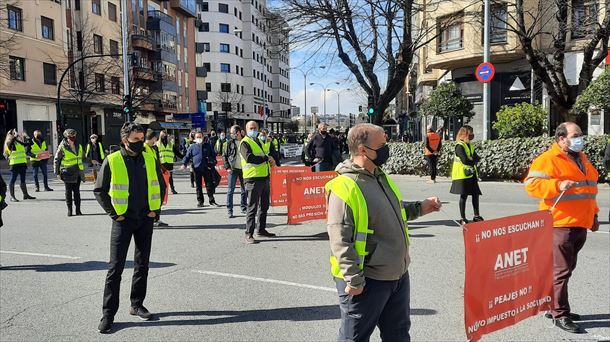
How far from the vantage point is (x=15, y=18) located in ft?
107

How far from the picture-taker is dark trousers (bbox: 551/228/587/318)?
4.36 metres

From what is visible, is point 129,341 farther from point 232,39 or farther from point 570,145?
point 232,39

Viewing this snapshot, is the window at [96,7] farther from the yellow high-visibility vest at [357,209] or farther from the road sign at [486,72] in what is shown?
the yellow high-visibility vest at [357,209]

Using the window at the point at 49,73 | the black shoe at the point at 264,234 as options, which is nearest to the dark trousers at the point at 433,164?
the black shoe at the point at 264,234

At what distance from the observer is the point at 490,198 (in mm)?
12891

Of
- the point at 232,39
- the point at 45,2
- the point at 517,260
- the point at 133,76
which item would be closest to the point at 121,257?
the point at 517,260

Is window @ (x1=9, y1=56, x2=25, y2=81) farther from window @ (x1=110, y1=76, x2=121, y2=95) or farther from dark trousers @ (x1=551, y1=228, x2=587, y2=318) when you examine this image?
dark trousers @ (x1=551, y1=228, x2=587, y2=318)

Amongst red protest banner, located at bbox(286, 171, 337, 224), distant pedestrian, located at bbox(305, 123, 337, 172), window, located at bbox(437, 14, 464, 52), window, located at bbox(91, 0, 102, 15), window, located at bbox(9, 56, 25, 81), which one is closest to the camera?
red protest banner, located at bbox(286, 171, 337, 224)

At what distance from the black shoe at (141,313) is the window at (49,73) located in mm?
35519

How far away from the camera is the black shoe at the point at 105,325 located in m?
4.44

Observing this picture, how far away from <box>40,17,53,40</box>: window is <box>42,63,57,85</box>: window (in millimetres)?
2031

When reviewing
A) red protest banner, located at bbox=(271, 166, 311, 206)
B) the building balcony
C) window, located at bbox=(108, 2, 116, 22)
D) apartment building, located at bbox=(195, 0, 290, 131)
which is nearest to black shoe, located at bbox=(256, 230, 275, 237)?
red protest banner, located at bbox=(271, 166, 311, 206)

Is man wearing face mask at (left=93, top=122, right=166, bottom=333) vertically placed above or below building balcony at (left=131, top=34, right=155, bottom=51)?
below

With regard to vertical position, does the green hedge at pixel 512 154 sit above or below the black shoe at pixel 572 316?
above
